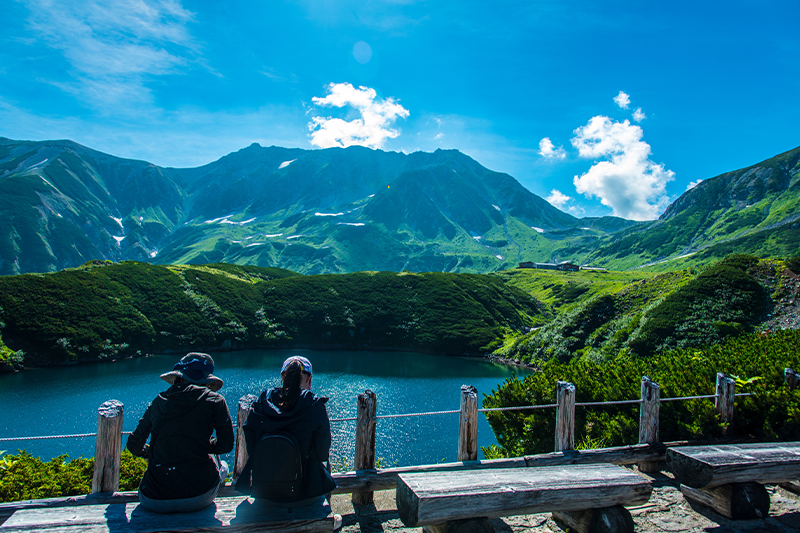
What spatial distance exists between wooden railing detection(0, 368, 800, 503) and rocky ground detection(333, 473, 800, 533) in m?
0.33

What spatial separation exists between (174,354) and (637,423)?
7158cm

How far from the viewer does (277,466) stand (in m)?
4.43

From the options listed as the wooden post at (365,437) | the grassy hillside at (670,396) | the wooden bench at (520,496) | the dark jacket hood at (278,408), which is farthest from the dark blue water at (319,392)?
the dark jacket hood at (278,408)

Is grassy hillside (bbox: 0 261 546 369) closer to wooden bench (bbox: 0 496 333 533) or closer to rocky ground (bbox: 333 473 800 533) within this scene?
wooden bench (bbox: 0 496 333 533)

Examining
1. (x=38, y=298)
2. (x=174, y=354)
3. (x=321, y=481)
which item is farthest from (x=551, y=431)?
(x=38, y=298)

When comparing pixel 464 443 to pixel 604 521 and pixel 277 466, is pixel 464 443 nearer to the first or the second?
pixel 604 521

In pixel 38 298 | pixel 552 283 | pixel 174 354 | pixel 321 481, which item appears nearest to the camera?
pixel 321 481

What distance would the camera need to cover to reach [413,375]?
181 ft

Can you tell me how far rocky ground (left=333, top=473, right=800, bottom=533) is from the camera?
20.0 feet

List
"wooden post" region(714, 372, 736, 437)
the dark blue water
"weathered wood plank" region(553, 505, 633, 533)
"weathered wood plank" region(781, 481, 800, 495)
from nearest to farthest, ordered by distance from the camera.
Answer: "weathered wood plank" region(553, 505, 633, 533), "weathered wood plank" region(781, 481, 800, 495), "wooden post" region(714, 372, 736, 437), the dark blue water

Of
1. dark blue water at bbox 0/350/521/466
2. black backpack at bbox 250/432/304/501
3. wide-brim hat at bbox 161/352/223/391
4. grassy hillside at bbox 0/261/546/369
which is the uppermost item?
wide-brim hat at bbox 161/352/223/391

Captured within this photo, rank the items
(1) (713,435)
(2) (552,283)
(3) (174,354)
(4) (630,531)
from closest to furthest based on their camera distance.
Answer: (4) (630,531), (1) (713,435), (3) (174,354), (2) (552,283)

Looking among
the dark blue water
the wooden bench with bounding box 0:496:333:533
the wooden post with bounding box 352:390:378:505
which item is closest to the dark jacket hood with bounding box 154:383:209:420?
the wooden bench with bounding box 0:496:333:533

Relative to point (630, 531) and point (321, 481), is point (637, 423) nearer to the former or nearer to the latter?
point (630, 531)
